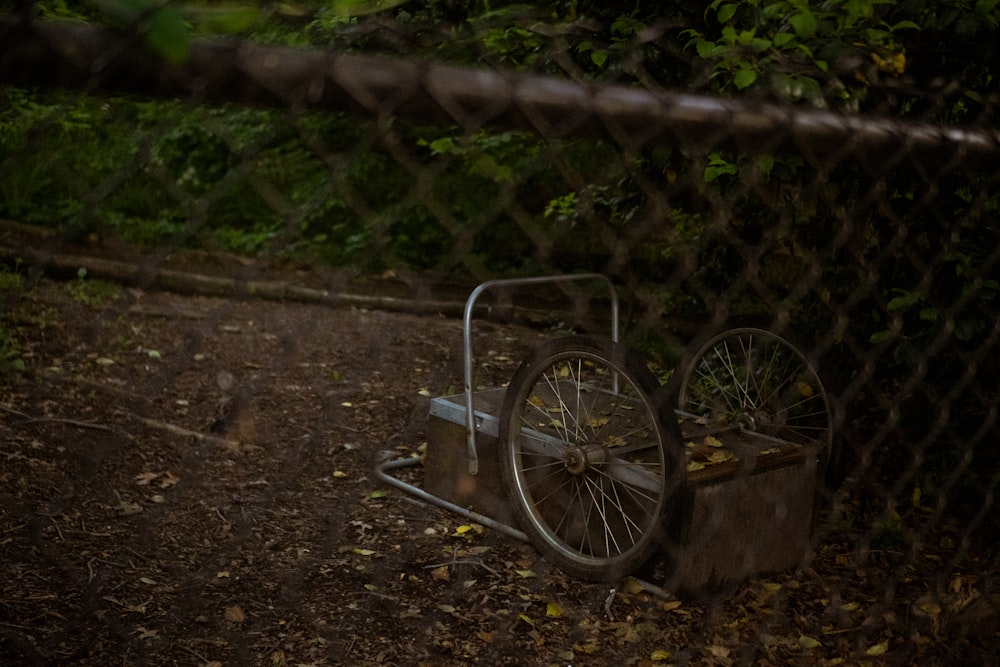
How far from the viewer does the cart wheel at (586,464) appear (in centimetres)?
321

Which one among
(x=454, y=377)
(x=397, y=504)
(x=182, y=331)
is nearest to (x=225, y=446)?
(x=397, y=504)

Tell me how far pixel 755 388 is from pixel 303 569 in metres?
1.87

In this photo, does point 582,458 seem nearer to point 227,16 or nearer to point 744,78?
point 744,78

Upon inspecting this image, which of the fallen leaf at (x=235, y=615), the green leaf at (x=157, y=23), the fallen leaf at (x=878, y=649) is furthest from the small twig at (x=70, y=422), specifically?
the green leaf at (x=157, y=23)

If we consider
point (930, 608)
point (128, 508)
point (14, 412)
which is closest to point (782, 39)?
point (930, 608)

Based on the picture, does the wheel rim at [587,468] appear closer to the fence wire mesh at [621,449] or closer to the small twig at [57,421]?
the fence wire mesh at [621,449]

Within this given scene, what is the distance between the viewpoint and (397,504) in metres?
4.01

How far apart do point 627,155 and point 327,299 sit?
5.97 meters

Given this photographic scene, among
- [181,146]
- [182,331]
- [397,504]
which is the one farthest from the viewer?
[181,146]

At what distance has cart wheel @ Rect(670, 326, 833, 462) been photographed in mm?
3746

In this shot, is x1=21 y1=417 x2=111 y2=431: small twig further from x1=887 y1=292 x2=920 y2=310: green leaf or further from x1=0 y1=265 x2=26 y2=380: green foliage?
x1=887 y1=292 x2=920 y2=310: green leaf

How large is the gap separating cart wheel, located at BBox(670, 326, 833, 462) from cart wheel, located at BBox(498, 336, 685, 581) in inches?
14.2

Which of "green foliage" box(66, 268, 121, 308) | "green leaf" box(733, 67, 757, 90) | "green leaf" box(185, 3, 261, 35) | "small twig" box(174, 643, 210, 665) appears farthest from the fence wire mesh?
"green foliage" box(66, 268, 121, 308)

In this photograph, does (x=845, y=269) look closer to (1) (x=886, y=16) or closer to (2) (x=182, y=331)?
(1) (x=886, y=16)
